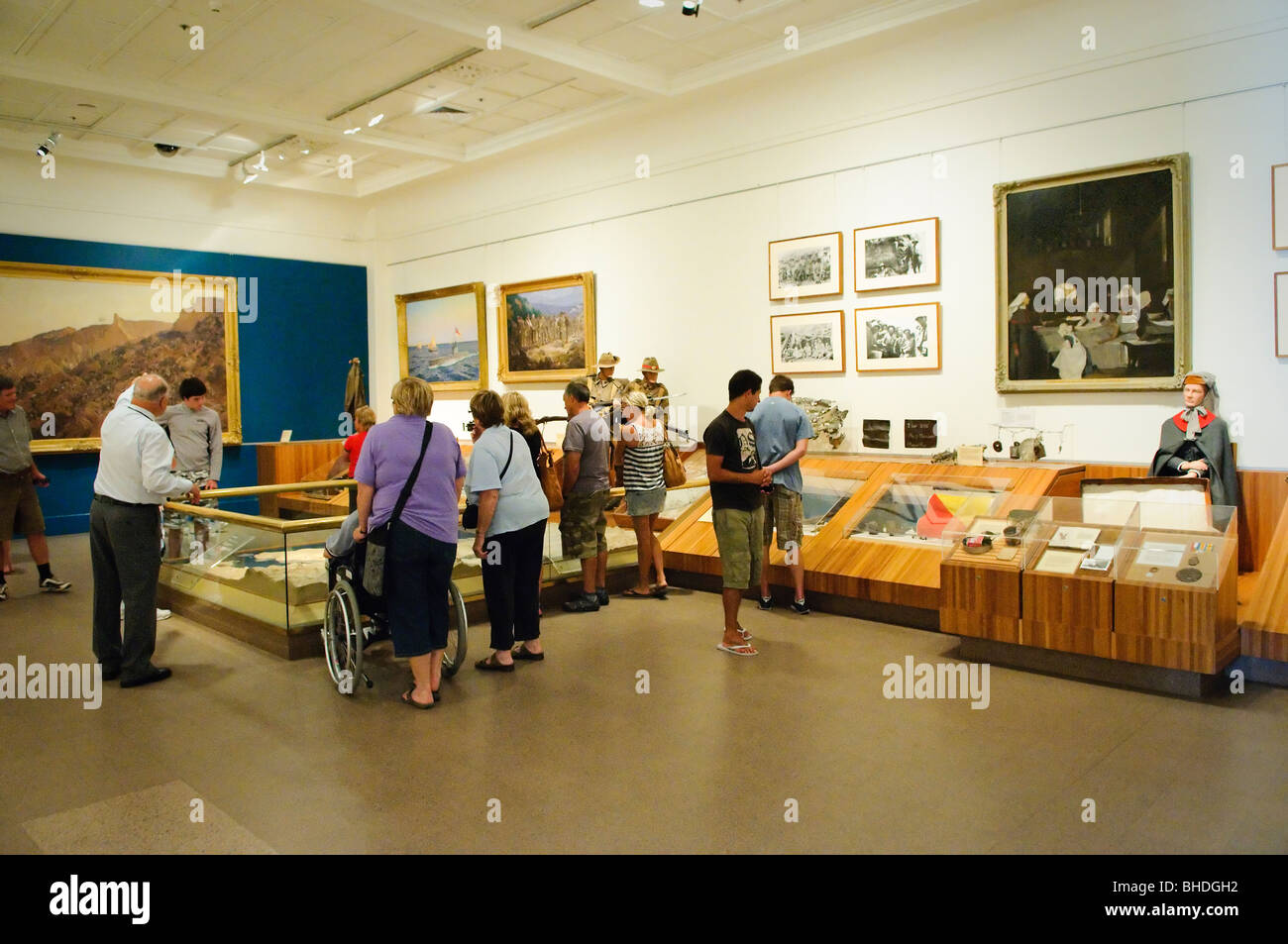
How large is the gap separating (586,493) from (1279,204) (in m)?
5.88

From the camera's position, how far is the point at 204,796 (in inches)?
166

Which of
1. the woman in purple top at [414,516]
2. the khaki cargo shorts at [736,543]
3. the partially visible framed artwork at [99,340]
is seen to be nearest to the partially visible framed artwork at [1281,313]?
the khaki cargo shorts at [736,543]

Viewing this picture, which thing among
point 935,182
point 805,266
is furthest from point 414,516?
point 935,182

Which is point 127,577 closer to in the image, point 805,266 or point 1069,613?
point 1069,613

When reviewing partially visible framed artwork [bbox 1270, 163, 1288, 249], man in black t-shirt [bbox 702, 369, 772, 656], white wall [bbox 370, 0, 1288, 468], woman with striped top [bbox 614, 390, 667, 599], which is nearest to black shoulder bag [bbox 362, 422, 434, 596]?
man in black t-shirt [bbox 702, 369, 772, 656]

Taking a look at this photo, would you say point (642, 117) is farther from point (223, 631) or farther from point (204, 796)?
point (204, 796)

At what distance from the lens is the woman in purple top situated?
516cm

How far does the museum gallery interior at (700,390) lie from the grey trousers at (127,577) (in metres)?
0.28

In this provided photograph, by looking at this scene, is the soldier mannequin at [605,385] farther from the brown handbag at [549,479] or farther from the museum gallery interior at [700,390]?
the brown handbag at [549,479]

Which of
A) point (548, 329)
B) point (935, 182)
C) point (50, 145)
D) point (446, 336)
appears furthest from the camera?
point (446, 336)

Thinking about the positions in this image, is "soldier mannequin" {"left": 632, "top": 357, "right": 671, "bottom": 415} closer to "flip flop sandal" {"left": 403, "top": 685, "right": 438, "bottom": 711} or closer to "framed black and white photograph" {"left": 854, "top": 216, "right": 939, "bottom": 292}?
"framed black and white photograph" {"left": 854, "top": 216, "right": 939, "bottom": 292}

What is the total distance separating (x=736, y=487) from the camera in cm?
630
